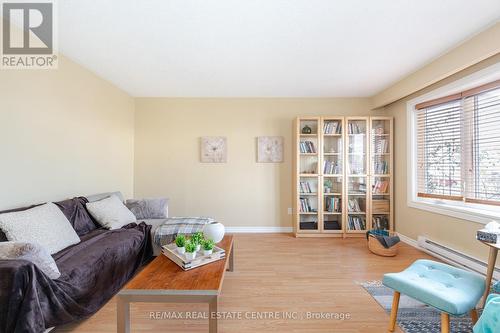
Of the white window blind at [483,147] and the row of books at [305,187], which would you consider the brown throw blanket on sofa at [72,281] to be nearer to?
the row of books at [305,187]

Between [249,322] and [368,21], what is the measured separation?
8.52 feet

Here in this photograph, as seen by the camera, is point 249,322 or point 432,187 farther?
point 432,187

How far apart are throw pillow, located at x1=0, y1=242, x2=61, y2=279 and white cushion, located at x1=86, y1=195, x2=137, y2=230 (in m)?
1.08

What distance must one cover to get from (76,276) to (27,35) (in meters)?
2.30

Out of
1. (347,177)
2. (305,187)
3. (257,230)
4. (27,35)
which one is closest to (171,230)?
(257,230)

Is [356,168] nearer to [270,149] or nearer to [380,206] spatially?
[380,206]

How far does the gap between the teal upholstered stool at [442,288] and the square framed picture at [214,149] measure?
2.93 m

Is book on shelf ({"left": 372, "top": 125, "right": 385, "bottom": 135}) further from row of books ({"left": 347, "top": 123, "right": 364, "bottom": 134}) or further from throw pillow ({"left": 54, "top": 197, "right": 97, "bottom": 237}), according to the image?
throw pillow ({"left": 54, "top": 197, "right": 97, "bottom": 237})

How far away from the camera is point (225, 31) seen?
6.56ft

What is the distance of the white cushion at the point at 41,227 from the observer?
161 centimetres

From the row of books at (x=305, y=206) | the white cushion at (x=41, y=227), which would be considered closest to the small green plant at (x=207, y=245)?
the white cushion at (x=41, y=227)

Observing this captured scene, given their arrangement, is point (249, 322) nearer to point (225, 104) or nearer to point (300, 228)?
point (300, 228)

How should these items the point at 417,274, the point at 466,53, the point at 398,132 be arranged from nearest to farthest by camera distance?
the point at 417,274 < the point at 466,53 < the point at 398,132

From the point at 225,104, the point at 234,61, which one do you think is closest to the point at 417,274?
the point at 234,61
